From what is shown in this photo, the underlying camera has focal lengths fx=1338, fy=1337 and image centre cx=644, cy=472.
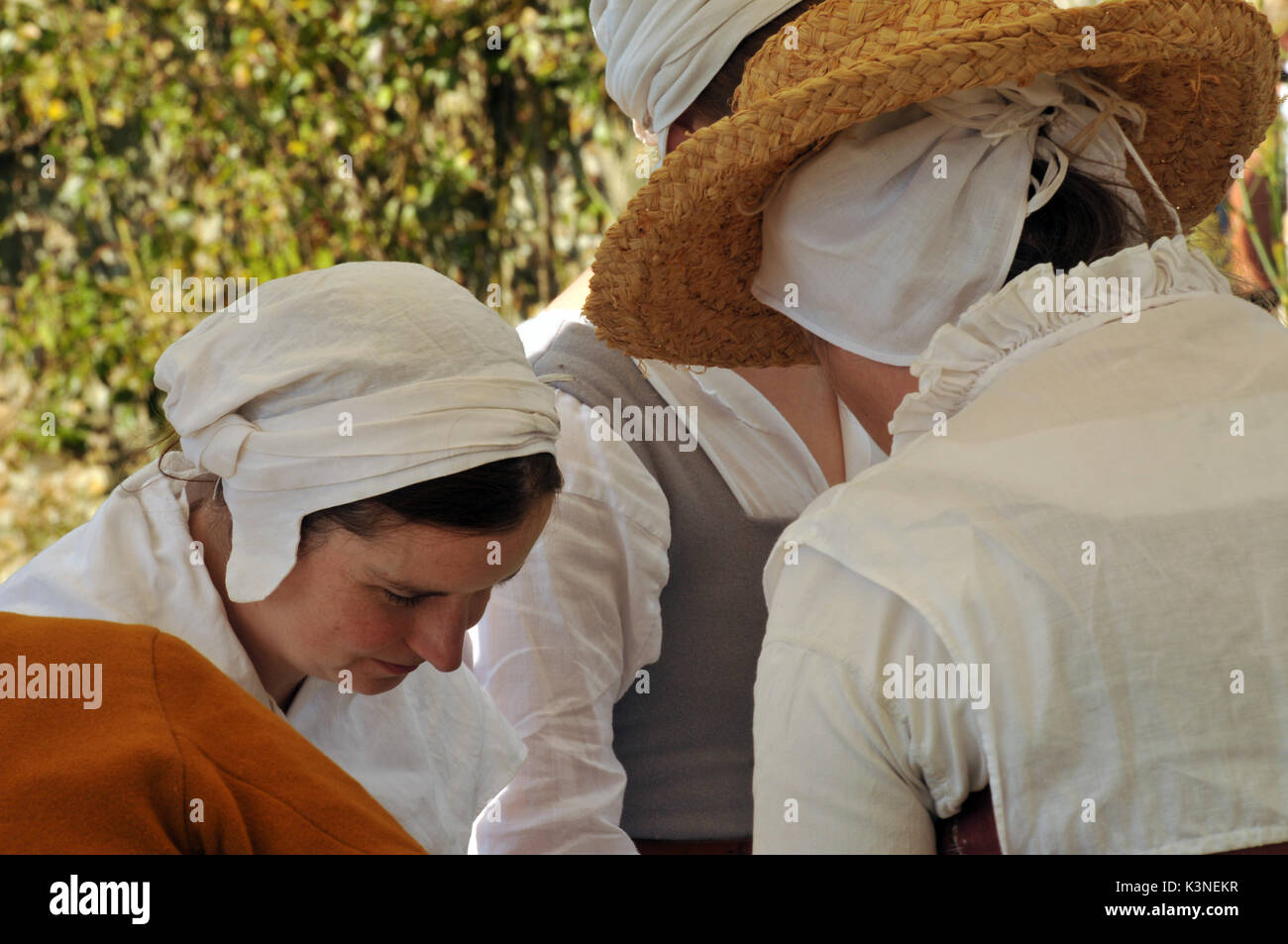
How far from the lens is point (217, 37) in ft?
14.2

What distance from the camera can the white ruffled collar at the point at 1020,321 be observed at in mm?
1035

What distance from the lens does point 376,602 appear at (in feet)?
4.48

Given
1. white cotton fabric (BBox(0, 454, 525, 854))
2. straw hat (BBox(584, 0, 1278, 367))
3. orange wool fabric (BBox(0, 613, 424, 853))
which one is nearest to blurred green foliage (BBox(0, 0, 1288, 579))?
straw hat (BBox(584, 0, 1278, 367))

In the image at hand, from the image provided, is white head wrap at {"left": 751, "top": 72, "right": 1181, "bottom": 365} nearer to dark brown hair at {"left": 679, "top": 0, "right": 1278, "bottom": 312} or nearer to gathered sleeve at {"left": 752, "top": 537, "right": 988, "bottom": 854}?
dark brown hair at {"left": 679, "top": 0, "right": 1278, "bottom": 312}

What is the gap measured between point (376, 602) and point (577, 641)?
0.36m

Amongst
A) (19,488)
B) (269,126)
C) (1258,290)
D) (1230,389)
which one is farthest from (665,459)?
(19,488)

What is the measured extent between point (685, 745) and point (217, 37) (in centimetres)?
344

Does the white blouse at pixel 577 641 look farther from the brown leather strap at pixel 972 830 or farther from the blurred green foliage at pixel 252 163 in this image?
the blurred green foliage at pixel 252 163

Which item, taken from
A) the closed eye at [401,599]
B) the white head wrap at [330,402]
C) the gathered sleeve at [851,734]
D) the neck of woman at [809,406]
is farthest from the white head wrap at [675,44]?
the gathered sleeve at [851,734]

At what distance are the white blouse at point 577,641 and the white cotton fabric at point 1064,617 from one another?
683 mm

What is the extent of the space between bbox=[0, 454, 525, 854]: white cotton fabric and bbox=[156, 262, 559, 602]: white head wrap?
2.7 inches

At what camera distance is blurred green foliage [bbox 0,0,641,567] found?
4.21 m

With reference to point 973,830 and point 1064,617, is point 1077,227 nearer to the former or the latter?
point 1064,617

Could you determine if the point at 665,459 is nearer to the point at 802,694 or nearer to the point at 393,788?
the point at 393,788
